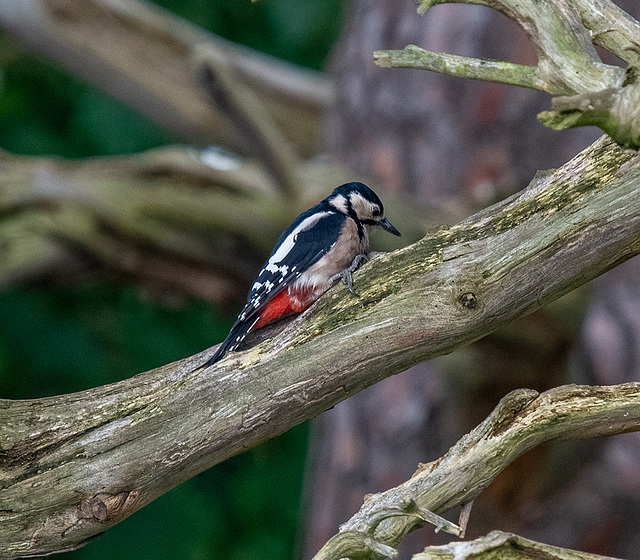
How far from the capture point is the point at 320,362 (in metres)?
1.79

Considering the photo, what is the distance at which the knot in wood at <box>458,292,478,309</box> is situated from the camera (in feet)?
5.88

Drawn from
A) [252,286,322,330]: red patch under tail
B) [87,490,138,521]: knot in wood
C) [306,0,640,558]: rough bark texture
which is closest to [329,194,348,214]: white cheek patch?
[252,286,322,330]: red patch under tail

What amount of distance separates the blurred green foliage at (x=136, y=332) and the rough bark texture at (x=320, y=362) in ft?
11.4

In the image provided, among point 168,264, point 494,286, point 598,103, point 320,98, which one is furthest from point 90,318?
point 598,103

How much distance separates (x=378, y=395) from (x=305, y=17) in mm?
2842

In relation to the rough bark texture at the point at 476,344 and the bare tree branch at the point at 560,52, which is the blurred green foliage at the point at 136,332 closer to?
the rough bark texture at the point at 476,344

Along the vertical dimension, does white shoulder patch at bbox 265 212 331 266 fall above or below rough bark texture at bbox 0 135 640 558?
above

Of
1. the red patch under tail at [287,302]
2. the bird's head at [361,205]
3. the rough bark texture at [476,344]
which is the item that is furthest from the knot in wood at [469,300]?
the rough bark texture at [476,344]

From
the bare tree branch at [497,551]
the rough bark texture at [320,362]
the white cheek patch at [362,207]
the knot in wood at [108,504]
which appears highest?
the white cheek patch at [362,207]

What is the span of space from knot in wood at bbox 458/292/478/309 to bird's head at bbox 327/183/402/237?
1.17 metres

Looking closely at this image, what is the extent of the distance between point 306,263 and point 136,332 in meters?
3.71

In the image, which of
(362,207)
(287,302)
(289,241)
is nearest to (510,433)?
(287,302)

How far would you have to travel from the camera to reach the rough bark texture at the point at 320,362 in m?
1.79

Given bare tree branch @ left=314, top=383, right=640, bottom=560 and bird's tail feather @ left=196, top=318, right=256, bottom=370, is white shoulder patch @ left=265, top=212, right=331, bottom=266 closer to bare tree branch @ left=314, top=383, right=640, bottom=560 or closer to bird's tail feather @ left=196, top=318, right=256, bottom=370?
bird's tail feather @ left=196, top=318, right=256, bottom=370
